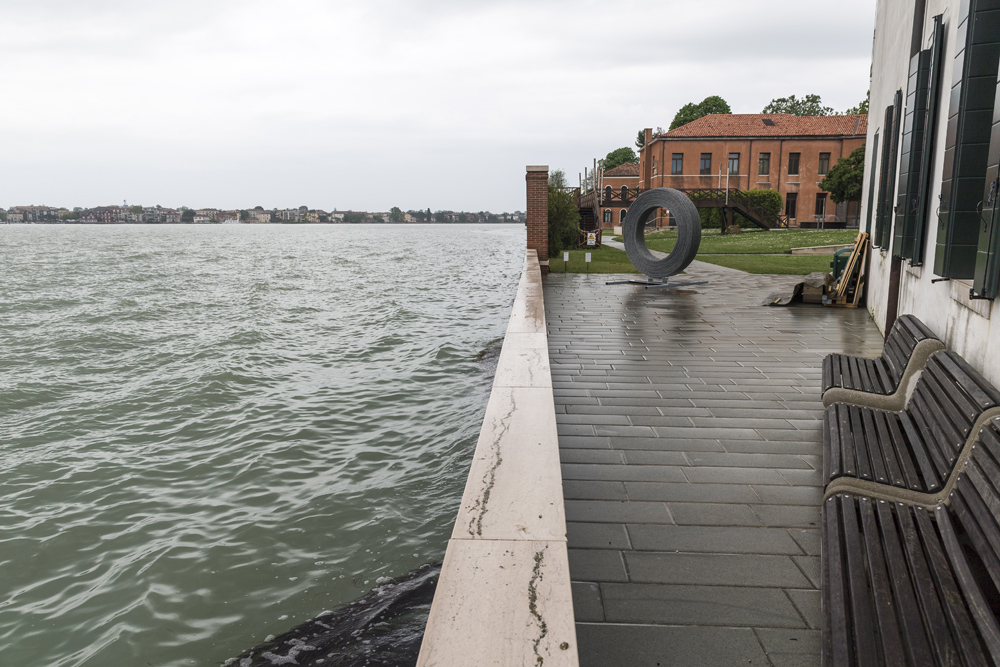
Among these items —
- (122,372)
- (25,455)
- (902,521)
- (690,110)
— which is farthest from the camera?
(690,110)

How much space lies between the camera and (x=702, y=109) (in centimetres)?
7788

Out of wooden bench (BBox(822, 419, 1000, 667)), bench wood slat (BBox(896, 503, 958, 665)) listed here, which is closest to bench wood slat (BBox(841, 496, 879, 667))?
wooden bench (BBox(822, 419, 1000, 667))

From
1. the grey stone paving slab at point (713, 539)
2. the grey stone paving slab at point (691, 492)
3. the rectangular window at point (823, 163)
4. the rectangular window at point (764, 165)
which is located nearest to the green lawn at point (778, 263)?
the grey stone paving slab at point (691, 492)

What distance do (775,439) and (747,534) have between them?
1591 millimetres

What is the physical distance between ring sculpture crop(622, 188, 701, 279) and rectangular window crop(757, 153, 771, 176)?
45.3 m

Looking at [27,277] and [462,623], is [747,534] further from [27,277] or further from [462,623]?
[27,277]

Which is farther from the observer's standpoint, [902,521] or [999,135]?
[999,135]

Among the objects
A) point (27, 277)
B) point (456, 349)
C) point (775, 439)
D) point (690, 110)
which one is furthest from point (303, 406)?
point (690, 110)

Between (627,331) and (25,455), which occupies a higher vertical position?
(627,331)

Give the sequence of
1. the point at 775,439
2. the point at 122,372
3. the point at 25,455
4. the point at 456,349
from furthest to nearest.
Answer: the point at 456,349 < the point at 122,372 < the point at 25,455 < the point at 775,439

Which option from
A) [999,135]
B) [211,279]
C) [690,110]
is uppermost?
[690,110]

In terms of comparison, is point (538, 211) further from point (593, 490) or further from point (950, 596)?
point (950, 596)

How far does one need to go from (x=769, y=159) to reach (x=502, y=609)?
60.8 metres

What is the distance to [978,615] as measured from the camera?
82.3 inches
